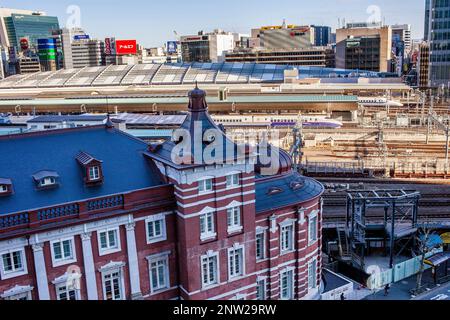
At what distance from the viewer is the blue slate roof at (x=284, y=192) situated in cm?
3534

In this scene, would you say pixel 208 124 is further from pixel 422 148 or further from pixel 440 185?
pixel 422 148

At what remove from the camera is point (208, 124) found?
105 feet

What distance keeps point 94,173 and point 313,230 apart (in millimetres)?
19063

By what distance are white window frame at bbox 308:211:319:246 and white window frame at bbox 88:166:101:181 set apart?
1751 centimetres

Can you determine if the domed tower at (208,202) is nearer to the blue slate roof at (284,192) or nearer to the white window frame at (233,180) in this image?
the white window frame at (233,180)

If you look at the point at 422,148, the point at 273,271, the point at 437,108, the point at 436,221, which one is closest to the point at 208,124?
the point at 273,271

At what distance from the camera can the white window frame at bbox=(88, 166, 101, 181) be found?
30.1m

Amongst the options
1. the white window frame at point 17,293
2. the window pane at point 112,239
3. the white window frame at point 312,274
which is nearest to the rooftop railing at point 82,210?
the window pane at point 112,239

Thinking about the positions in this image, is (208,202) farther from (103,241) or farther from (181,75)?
(181,75)

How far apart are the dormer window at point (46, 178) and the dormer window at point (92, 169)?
1852mm

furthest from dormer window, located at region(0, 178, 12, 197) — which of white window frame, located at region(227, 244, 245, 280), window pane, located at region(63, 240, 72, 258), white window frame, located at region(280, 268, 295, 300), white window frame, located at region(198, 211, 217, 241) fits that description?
white window frame, located at region(280, 268, 295, 300)

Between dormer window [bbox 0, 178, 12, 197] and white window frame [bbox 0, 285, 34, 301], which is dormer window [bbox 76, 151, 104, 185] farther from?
white window frame [bbox 0, 285, 34, 301]

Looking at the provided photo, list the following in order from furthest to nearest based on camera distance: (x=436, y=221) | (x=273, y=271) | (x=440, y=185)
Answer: (x=440, y=185) → (x=436, y=221) → (x=273, y=271)

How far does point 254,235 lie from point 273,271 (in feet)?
14.5
